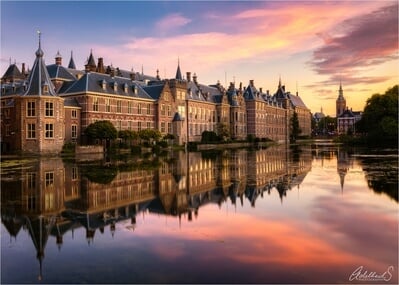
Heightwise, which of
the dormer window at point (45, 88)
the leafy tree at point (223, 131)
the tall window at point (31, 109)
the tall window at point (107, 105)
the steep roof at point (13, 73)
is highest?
the steep roof at point (13, 73)

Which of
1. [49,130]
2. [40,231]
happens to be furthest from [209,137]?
[40,231]

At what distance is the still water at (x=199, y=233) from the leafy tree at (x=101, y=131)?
33.3 meters

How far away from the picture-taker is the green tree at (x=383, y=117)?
2462 inches

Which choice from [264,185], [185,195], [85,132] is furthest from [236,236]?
[85,132]

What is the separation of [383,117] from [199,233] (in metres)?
61.5

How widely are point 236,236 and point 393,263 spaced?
3.99 m

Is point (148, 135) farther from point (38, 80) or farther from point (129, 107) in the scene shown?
point (38, 80)

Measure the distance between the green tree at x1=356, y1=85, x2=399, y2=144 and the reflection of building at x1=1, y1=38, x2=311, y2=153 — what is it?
2890 centimetres

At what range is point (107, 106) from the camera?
59500 millimetres

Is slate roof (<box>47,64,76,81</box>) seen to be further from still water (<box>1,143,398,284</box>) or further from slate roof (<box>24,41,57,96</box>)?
still water (<box>1,143,398,284</box>)

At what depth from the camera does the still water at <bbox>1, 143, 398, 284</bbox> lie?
330 inches

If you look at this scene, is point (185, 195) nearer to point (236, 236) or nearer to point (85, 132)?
point (236, 236)

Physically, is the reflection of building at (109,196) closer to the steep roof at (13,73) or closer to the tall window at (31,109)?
the tall window at (31,109)

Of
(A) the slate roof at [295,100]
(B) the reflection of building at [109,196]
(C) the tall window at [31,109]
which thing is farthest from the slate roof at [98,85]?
(A) the slate roof at [295,100]
